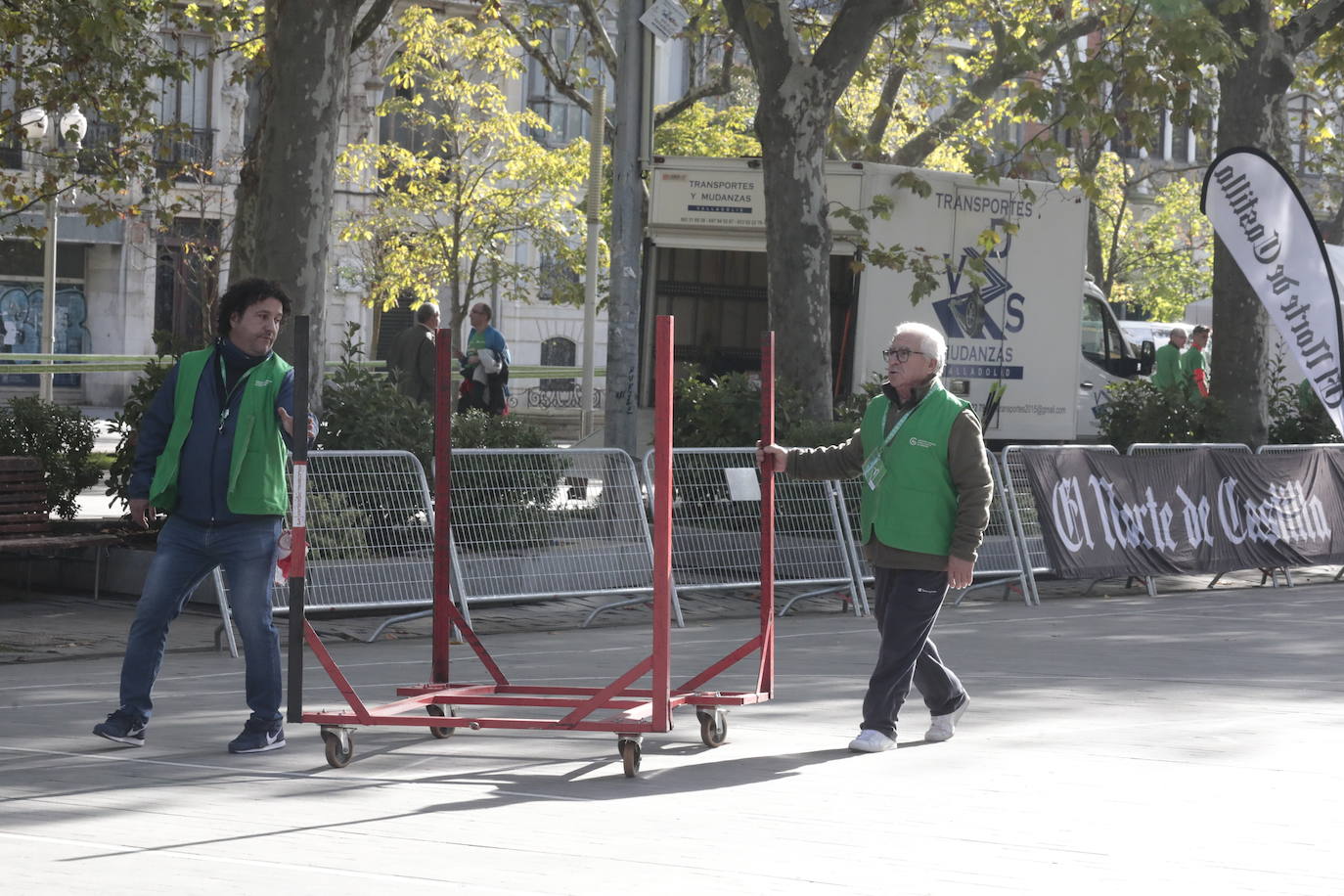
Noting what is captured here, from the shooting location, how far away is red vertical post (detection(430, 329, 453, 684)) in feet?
26.2

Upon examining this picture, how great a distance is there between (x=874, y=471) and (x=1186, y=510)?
761 centimetres

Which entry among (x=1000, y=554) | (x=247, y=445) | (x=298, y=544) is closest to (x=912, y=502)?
(x=298, y=544)

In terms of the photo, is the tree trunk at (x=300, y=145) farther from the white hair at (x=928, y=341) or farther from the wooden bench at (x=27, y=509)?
the white hair at (x=928, y=341)

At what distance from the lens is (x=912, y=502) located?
25.1 ft

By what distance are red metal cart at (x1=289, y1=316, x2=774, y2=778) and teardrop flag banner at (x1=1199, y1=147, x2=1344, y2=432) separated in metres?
7.23

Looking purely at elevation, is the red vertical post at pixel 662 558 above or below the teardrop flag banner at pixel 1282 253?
below

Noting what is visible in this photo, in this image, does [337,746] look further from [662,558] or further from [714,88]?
[714,88]

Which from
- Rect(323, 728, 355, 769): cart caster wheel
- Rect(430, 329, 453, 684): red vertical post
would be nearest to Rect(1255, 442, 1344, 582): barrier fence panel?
Rect(430, 329, 453, 684): red vertical post

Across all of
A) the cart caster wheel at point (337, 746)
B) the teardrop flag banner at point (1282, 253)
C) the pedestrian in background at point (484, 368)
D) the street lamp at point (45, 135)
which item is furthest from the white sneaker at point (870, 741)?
the street lamp at point (45, 135)

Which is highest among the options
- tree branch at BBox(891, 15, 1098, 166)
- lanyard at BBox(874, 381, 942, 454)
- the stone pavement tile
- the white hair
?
tree branch at BBox(891, 15, 1098, 166)

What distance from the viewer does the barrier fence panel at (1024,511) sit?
13812mm

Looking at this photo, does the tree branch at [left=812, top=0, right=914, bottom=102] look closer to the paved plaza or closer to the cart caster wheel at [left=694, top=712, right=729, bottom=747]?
the paved plaza

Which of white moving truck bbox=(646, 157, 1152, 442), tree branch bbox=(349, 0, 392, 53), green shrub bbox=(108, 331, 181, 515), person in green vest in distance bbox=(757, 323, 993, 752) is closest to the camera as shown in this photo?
person in green vest in distance bbox=(757, 323, 993, 752)

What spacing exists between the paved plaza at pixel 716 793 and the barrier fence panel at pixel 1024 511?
3.35 m
